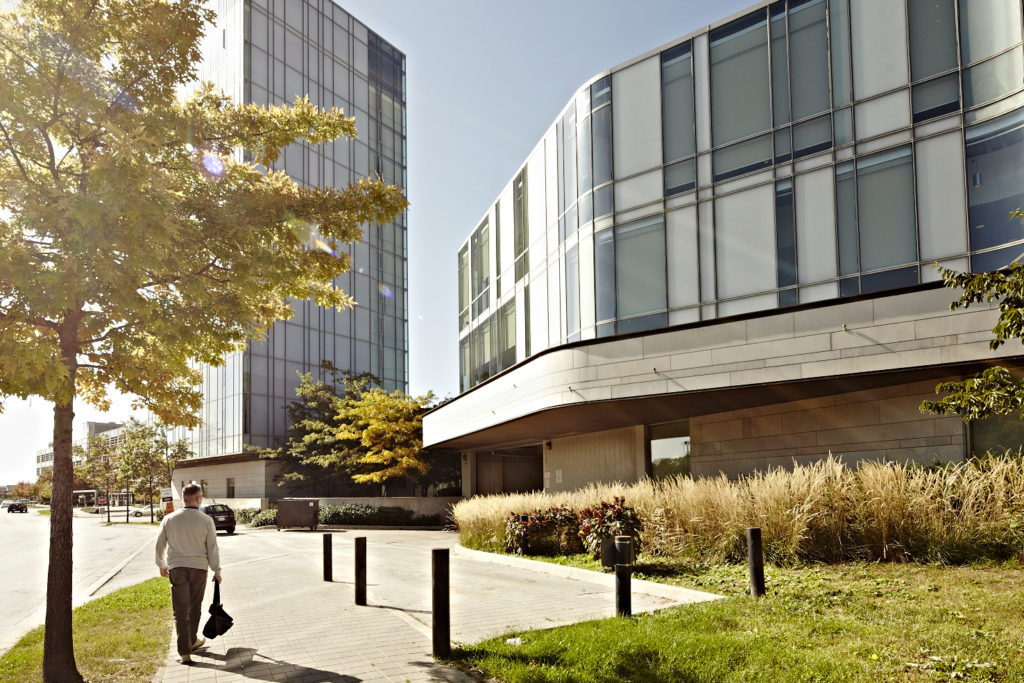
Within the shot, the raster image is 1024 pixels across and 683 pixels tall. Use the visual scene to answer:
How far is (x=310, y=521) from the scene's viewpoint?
35.8 meters

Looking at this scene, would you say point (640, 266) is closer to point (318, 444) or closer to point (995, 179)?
point (995, 179)

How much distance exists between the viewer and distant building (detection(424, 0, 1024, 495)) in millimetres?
15836

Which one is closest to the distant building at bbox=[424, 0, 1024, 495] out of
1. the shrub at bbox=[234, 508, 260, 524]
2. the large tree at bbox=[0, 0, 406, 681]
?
the large tree at bbox=[0, 0, 406, 681]

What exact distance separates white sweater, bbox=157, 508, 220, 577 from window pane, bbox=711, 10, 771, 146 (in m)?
16.2

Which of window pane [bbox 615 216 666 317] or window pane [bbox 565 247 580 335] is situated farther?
window pane [bbox 565 247 580 335]

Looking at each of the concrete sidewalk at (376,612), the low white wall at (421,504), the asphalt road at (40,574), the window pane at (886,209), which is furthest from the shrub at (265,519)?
the window pane at (886,209)

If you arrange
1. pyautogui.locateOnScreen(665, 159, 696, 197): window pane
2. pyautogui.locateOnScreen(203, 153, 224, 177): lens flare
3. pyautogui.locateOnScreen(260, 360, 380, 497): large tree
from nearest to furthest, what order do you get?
1. pyautogui.locateOnScreen(203, 153, 224, 177): lens flare
2. pyautogui.locateOnScreen(665, 159, 696, 197): window pane
3. pyautogui.locateOnScreen(260, 360, 380, 497): large tree

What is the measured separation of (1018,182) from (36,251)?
1659cm

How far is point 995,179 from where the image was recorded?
15.7 metres

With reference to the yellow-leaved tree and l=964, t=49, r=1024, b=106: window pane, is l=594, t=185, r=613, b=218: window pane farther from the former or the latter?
the yellow-leaved tree

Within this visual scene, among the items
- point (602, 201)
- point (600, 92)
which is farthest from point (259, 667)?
point (600, 92)

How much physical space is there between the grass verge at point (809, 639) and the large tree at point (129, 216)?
14.4 ft

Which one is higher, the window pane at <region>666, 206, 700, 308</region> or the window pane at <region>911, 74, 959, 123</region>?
the window pane at <region>911, 74, 959, 123</region>

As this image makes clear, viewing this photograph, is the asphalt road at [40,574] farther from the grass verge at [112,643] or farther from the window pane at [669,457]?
the window pane at [669,457]
